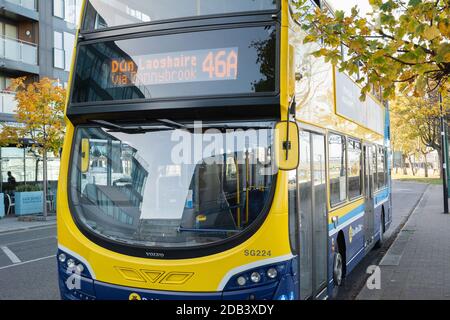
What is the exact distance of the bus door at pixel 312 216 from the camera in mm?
5195

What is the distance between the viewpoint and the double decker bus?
4.42m

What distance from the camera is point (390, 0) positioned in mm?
5293

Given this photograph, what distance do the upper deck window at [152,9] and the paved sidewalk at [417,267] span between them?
4553mm

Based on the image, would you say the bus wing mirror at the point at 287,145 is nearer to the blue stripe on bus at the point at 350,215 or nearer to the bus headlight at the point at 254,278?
the bus headlight at the point at 254,278

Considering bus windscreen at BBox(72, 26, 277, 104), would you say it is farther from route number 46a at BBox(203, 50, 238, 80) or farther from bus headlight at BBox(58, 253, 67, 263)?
bus headlight at BBox(58, 253, 67, 263)

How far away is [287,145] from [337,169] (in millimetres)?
2858

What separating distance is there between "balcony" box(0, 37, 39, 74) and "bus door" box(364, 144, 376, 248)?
20749 millimetres

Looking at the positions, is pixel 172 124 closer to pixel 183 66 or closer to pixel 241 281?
pixel 183 66

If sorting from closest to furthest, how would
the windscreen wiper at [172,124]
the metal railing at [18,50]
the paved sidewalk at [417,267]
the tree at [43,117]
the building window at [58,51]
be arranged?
the windscreen wiper at [172,124] → the paved sidewalk at [417,267] → the tree at [43,117] → the metal railing at [18,50] → the building window at [58,51]

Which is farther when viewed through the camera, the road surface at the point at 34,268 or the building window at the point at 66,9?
the building window at the point at 66,9

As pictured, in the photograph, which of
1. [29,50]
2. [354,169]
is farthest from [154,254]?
[29,50]

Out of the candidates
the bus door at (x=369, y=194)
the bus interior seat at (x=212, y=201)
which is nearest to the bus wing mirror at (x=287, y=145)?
the bus interior seat at (x=212, y=201)

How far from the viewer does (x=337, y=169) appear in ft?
23.1

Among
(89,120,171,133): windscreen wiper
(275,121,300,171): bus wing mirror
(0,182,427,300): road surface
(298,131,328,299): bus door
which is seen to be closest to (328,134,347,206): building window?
(298,131,328,299): bus door
